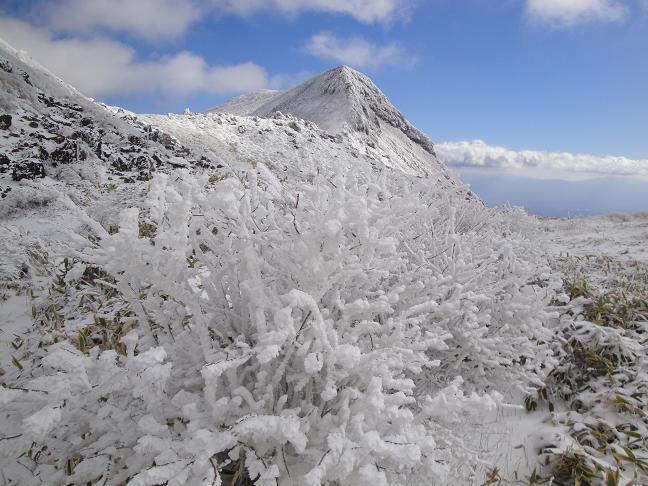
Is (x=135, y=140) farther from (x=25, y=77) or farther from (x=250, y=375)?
(x=250, y=375)

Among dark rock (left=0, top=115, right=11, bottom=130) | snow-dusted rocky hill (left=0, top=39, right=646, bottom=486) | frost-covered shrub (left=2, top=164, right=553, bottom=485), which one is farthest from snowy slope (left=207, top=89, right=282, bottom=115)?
frost-covered shrub (left=2, top=164, right=553, bottom=485)

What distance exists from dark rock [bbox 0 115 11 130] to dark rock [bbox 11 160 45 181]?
8.43ft

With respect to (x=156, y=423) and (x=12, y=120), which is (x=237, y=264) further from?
(x=12, y=120)

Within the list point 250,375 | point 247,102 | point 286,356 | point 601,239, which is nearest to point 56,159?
point 250,375

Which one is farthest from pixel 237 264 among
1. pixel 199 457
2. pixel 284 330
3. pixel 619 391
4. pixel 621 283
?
pixel 621 283

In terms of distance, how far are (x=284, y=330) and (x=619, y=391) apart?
2971mm

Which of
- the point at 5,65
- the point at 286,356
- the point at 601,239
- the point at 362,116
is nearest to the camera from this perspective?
the point at 286,356

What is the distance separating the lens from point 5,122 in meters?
10.0

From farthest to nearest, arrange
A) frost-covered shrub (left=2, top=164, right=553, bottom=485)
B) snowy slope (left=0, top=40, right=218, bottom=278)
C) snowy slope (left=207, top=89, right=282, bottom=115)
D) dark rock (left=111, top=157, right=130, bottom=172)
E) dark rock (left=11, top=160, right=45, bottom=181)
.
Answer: snowy slope (left=207, top=89, right=282, bottom=115), dark rock (left=111, top=157, right=130, bottom=172), dark rock (left=11, top=160, right=45, bottom=181), snowy slope (left=0, top=40, right=218, bottom=278), frost-covered shrub (left=2, top=164, right=553, bottom=485)

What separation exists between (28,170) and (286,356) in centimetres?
938

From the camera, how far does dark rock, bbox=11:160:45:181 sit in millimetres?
7930

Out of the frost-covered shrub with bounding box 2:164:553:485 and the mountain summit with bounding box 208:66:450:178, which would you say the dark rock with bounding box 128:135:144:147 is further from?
the mountain summit with bounding box 208:66:450:178

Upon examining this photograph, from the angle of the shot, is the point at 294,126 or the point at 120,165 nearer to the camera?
the point at 120,165

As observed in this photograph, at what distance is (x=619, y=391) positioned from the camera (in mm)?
2879
